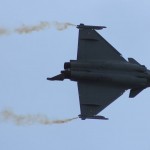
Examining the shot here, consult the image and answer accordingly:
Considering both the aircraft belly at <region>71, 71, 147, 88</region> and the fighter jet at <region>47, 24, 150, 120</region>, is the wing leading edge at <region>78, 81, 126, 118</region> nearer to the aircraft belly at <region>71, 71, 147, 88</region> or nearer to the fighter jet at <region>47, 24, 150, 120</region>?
the fighter jet at <region>47, 24, 150, 120</region>

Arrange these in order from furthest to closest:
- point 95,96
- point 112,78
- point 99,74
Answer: point 95,96 < point 112,78 < point 99,74

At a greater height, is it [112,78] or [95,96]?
[112,78]

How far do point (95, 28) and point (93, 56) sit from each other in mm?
2791

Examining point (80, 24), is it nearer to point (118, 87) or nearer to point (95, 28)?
point (95, 28)

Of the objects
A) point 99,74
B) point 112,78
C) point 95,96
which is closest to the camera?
point 99,74

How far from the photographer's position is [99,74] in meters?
59.0

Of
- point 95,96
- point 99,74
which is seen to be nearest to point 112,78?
point 99,74

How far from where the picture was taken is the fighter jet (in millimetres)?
58812

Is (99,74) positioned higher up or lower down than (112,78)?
higher up

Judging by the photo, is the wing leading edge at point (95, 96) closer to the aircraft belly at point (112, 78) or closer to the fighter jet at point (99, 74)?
the fighter jet at point (99, 74)

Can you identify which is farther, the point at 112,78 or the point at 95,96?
the point at 95,96

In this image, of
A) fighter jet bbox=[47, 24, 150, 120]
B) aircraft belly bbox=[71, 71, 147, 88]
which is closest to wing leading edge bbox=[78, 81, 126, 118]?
fighter jet bbox=[47, 24, 150, 120]

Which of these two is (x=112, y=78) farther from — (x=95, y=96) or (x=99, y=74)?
(x=95, y=96)

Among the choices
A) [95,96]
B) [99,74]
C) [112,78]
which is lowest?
[95,96]
